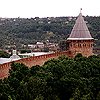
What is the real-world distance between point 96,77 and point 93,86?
233cm

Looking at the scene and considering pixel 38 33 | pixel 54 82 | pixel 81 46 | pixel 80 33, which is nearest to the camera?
pixel 54 82

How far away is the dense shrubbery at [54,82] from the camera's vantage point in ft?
93.8

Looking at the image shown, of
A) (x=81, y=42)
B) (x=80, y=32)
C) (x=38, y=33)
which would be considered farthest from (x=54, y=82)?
(x=38, y=33)

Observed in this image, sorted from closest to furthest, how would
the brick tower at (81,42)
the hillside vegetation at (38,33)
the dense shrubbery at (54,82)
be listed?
the dense shrubbery at (54,82)
the brick tower at (81,42)
the hillside vegetation at (38,33)

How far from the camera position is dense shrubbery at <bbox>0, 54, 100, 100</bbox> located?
2860 cm

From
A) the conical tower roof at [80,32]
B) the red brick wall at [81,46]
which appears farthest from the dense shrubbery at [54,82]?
the conical tower roof at [80,32]

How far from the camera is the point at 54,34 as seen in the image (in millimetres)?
118438

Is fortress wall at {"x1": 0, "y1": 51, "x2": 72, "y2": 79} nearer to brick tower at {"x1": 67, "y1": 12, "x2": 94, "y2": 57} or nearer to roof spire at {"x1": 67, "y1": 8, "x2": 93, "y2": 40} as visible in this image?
brick tower at {"x1": 67, "y1": 12, "x2": 94, "y2": 57}

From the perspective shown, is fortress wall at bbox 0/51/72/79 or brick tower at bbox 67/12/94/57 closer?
fortress wall at bbox 0/51/72/79

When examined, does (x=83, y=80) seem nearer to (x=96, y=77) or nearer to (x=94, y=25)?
(x=96, y=77)

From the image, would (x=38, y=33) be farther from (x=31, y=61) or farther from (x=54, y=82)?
(x=54, y=82)

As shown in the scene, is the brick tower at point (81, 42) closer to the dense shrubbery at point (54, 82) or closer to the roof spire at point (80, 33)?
the roof spire at point (80, 33)

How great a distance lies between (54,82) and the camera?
32.0 metres

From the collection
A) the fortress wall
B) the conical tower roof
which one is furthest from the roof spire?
the fortress wall
